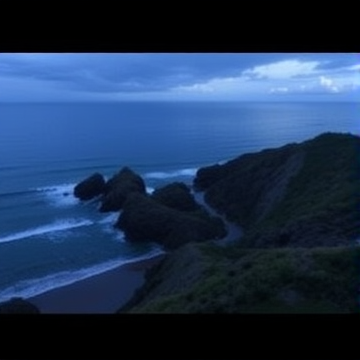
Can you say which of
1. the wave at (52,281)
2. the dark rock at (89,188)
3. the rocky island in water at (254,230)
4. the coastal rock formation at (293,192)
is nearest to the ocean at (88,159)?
the wave at (52,281)

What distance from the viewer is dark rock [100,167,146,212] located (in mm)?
22062

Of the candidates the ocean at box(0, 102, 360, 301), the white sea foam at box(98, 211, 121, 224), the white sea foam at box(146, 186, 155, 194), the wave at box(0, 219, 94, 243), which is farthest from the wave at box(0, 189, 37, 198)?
the white sea foam at box(146, 186, 155, 194)

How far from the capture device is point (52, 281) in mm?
14914

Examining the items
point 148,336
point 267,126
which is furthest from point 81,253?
point 267,126

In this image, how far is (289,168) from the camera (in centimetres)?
2000

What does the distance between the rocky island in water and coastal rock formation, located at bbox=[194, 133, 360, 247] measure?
40mm

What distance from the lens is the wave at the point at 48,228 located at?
62.5 ft

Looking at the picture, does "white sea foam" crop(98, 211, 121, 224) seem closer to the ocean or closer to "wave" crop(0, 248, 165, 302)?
the ocean

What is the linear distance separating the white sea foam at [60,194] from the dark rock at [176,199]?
404 cm

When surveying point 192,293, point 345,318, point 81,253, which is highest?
point 345,318

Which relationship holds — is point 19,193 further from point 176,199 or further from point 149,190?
point 176,199

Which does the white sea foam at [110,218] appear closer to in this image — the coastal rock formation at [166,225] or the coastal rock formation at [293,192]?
the coastal rock formation at [166,225]
